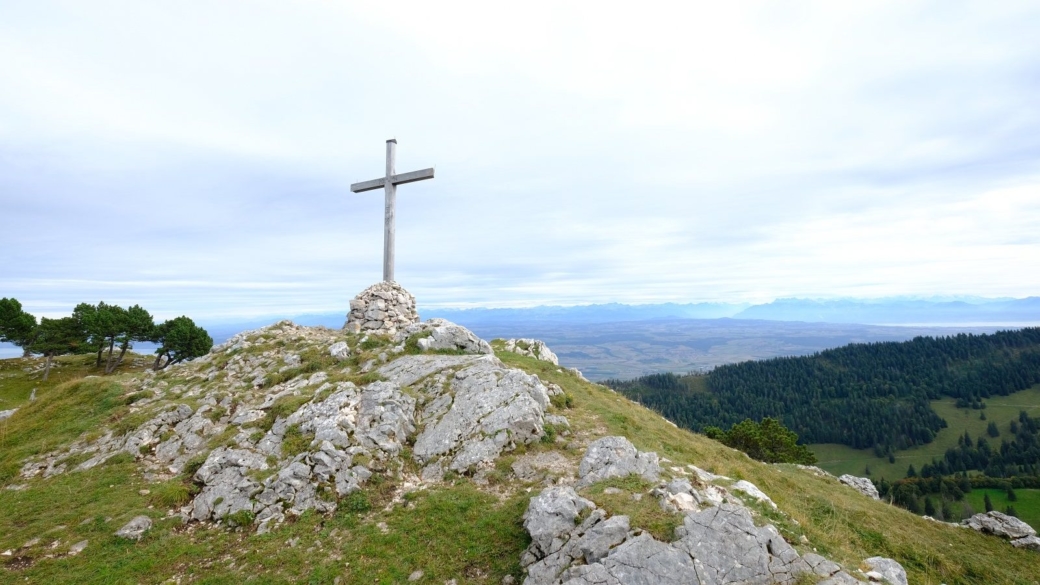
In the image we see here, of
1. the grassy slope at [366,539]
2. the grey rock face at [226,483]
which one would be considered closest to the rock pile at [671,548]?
the grassy slope at [366,539]

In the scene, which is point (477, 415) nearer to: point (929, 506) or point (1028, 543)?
point (1028, 543)

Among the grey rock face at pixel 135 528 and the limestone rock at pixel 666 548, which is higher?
the limestone rock at pixel 666 548

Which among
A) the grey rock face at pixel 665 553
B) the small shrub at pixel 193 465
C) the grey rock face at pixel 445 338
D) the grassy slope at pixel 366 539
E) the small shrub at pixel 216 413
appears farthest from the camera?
the grey rock face at pixel 445 338

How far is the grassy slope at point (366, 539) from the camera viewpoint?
10766mm

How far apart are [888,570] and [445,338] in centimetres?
1891

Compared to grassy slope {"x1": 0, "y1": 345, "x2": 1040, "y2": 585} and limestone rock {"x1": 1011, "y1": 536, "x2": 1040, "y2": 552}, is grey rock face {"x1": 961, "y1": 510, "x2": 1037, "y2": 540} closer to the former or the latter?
limestone rock {"x1": 1011, "y1": 536, "x2": 1040, "y2": 552}

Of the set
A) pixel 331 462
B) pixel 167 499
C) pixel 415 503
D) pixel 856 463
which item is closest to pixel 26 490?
pixel 167 499

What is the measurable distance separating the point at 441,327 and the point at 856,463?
215m

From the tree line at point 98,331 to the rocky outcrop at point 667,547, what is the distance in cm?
5407

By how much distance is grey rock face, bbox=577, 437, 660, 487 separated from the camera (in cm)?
1248

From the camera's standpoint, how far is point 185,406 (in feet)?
63.7

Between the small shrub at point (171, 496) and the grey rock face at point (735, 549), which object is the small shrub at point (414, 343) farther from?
the grey rock face at point (735, 549)

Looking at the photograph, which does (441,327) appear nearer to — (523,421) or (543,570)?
(523,421)

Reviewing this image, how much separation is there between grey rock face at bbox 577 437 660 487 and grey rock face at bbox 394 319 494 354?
1077cm
